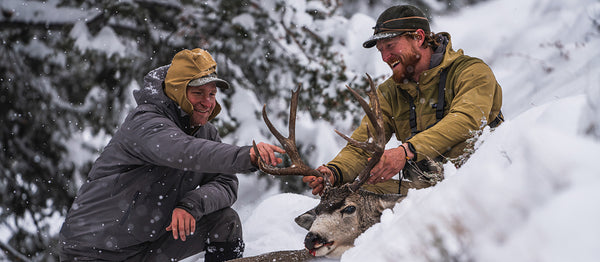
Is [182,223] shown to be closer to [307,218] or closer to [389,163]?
[307,218]

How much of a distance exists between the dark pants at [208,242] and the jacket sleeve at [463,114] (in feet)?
5.53

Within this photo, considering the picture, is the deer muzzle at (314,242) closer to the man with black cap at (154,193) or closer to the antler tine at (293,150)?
the antler tine at (293,150)

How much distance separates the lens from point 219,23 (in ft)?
21.6

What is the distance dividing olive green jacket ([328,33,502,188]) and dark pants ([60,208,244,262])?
107 cm

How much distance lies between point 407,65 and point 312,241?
1.63 m

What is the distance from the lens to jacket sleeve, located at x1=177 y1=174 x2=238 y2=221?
3.44 metres

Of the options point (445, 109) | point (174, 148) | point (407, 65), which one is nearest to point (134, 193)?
point (174, 148)

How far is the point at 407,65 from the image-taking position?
11.9ft

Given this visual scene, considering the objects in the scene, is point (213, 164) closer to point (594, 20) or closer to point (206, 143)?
point (206, 143)

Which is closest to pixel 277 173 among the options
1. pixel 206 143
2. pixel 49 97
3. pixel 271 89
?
pixel 206 143

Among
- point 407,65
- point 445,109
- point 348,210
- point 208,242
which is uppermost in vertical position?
point 407,65

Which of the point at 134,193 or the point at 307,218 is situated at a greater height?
the point at 134,193

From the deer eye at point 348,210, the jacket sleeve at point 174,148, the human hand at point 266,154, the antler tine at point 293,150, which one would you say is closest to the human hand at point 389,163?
the deer eye at point 348,210

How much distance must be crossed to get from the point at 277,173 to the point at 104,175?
1.46m
